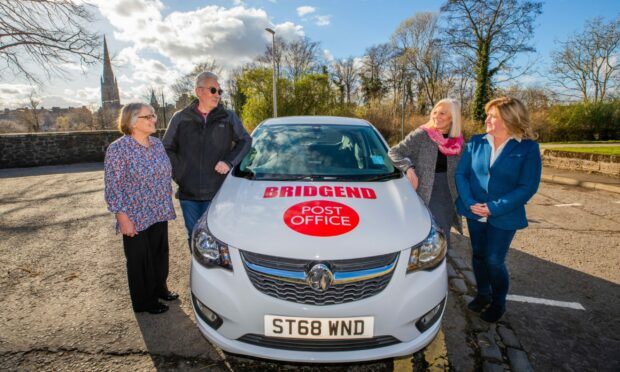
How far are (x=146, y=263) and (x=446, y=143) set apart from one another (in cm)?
274

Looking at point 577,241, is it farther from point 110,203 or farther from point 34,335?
point 34,335

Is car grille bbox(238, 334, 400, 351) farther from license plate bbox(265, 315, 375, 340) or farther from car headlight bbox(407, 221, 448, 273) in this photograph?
car headlight bbox(407, 221, 448, 273)

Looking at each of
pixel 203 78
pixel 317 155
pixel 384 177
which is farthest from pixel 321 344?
pixel 203 78

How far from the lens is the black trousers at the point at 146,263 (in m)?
2.65

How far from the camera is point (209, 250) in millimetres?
1974

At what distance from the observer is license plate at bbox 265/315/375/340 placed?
67.5 inches

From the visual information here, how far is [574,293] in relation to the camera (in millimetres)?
3160

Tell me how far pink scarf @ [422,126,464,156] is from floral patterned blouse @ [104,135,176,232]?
2280 millimetres

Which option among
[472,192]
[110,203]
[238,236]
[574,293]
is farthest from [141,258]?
[574,293]

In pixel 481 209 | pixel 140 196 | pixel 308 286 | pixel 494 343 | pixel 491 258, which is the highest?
pixel 140 196

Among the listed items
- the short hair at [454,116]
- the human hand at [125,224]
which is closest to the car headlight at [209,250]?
the human hand at [125,224]

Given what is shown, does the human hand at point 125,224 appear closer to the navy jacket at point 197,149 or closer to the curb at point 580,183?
the navy jacket at point 197,149

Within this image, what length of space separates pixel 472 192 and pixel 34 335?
3453 millimetres

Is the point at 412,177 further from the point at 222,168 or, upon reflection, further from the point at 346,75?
the point at 346,75
